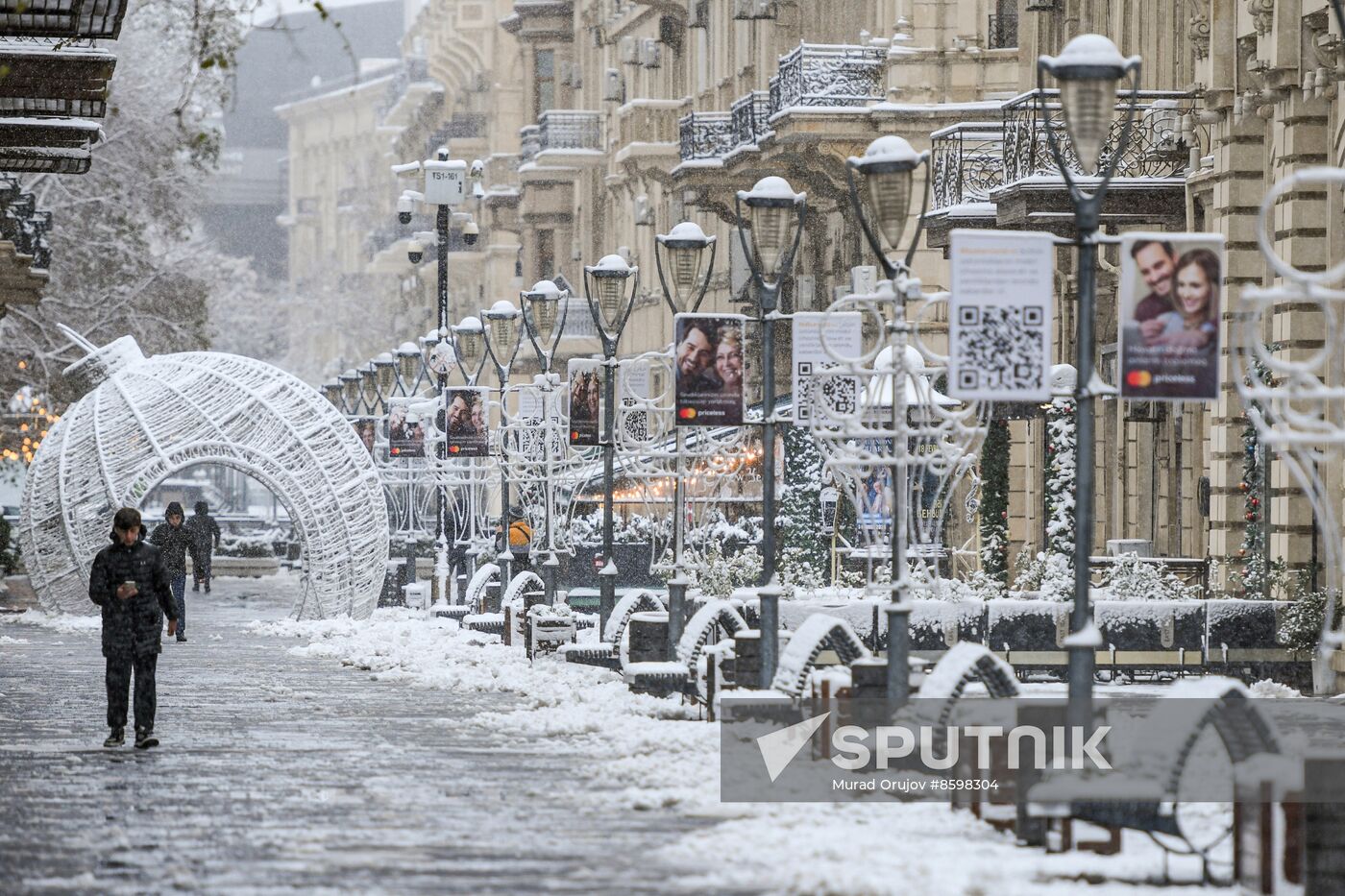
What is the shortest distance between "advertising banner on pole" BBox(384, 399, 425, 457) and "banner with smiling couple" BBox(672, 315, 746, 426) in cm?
1827

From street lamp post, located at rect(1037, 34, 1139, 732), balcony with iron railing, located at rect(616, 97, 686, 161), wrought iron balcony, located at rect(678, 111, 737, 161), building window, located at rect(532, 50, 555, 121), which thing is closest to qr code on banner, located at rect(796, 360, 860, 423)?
street lamp post, located at rect(1037, 34, 1139, 732)

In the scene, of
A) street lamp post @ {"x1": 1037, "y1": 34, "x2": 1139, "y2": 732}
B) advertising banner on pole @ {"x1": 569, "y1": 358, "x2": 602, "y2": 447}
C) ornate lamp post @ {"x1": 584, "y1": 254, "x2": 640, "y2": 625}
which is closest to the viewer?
street lamp post @ {"x1": 1037, "y1": 34, "x2": 1139, "y2": 732}

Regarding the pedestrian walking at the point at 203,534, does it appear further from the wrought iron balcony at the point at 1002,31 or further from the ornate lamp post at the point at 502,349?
the wrought iron balcony at the point at 1002,31

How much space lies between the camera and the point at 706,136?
1699 inches

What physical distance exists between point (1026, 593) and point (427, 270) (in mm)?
56232

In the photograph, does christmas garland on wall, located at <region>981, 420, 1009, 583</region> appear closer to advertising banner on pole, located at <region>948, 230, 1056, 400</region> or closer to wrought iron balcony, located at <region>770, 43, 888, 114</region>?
wrought iron balcony, located at <region>770, 43, 888, 114</region>

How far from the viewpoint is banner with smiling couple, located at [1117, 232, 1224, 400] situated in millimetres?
12930

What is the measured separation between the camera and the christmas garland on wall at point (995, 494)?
32.1 m

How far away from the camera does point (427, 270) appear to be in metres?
80.8

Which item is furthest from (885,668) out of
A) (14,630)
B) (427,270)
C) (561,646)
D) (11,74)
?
(427,270)

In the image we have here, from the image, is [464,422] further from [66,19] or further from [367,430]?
[66,19]

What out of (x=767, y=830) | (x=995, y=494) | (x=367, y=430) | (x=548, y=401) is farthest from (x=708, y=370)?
(x=367, y=430)

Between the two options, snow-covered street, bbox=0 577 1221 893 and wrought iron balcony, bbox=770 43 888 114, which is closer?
snow-covered street, bbox=0 577 1221 893

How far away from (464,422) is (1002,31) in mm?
9488
